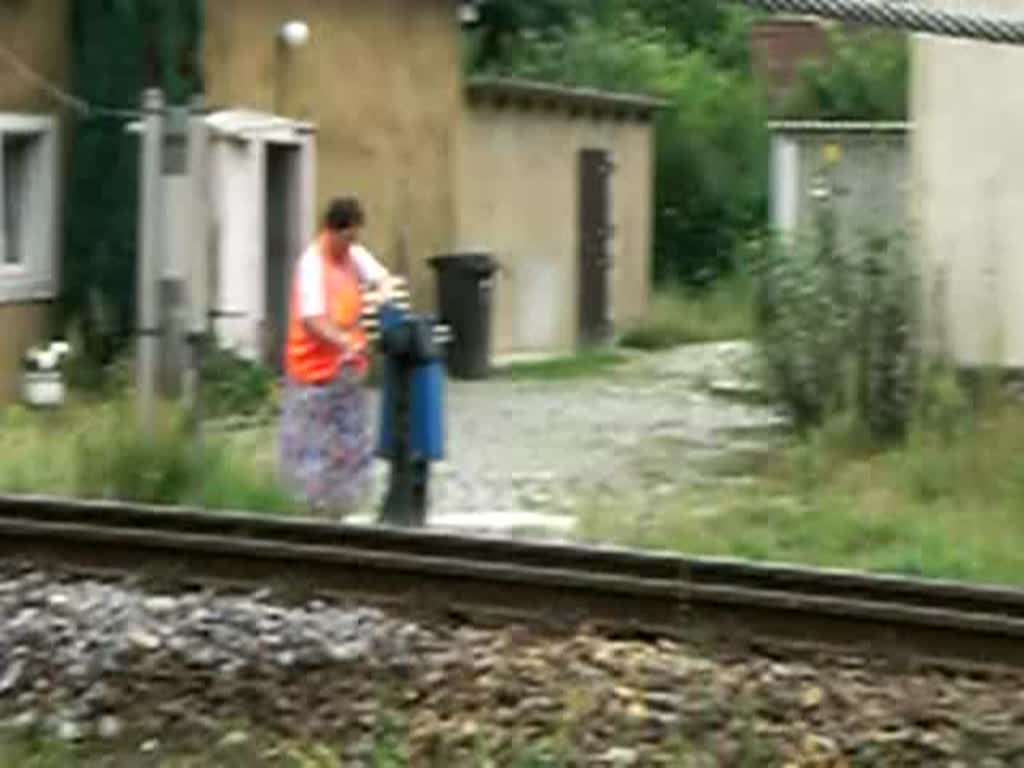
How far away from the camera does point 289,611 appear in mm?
10383

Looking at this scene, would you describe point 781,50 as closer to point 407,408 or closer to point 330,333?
point 407,408

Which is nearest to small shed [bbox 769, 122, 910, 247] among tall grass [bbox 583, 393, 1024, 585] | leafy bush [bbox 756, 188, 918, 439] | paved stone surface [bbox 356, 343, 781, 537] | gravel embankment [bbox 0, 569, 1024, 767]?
paved stone surface [bbox 356, 343, 781, 537]

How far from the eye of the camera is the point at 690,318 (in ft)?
116

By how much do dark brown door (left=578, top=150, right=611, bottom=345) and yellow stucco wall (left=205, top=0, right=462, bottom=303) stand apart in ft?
12.7

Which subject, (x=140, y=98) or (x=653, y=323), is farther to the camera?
(x=653, y=323)

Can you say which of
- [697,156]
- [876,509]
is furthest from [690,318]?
[876,509]

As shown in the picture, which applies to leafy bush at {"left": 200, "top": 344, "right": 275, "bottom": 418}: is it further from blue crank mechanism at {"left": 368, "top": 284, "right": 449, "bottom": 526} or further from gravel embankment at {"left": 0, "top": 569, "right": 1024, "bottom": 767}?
gravel embankment at {"left": 0, "top": 569, "right": 1024, "bottom": 767}

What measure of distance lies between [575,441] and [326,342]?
19.9 ft

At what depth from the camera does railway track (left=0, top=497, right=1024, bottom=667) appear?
10.0 meters

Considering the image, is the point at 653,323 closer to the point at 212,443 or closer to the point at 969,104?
the point at 969,104

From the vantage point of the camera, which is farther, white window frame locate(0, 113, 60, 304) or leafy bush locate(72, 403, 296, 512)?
white window frame locate(0, 113, 60, 304)

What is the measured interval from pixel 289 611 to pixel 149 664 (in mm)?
743

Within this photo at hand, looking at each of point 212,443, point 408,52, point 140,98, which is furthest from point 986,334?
point 408,52

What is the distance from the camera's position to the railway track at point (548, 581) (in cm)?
1002
